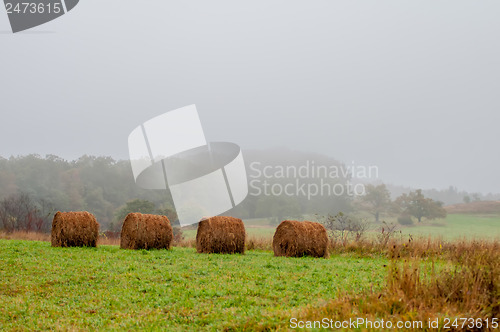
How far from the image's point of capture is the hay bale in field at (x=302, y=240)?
704 inches

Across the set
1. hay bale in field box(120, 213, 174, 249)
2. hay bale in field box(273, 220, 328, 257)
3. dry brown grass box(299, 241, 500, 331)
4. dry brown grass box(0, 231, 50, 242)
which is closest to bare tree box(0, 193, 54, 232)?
dry brown grass box(0, 231, 50, 242)

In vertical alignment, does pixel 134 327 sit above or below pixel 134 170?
below

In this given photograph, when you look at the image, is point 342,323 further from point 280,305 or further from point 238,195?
point 238,195

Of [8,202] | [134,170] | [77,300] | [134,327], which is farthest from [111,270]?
[134,170]

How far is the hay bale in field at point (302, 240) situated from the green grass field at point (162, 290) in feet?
6.61

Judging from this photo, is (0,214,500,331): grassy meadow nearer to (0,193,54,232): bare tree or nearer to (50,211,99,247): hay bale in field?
(50,211,99,247): hay bale in field

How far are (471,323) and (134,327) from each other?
18.2 feet

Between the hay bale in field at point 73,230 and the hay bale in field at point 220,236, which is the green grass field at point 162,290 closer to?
the hay bale in field at point 220,236

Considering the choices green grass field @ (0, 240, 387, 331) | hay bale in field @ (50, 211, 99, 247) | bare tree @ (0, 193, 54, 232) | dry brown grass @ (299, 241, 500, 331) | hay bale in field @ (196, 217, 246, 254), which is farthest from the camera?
bare tree @ (0, 193, 54, 232)

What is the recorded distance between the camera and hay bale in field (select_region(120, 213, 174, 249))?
752 inches

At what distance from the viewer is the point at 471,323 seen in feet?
22.2

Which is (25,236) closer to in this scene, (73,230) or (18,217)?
(18,217)

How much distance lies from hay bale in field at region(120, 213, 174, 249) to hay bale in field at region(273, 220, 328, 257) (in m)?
5.17

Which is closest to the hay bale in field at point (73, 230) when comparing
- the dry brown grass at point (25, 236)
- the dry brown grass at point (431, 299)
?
the dry brown grass at point (25, 236)
